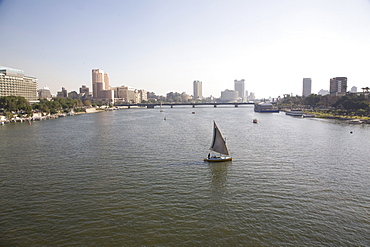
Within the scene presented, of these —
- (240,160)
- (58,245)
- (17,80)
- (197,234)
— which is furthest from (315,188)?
(17,80)

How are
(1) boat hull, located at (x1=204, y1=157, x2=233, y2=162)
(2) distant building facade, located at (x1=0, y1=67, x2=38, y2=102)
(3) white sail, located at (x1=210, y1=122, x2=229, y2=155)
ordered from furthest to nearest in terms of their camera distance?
(2) distant building facade, located at (x1=0, y1=67, x2=38, y2=102) → (3) white sail, located at (x1=210, y1=122, x2=229, y2=155) → (1) boat hull, located at (x1=204, y1=157, x2=233, y2=162)

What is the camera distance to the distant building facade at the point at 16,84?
16550 cm

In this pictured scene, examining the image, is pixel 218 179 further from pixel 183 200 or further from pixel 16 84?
pixel 16 84

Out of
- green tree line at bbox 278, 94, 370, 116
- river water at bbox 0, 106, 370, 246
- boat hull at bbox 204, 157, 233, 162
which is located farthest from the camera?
green tree line at bbox 278, 94, 370, 116

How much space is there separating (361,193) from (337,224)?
7585 millimetres

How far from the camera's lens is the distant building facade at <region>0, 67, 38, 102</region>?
16550 cm

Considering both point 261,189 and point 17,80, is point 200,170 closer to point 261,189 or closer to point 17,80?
point 261,189

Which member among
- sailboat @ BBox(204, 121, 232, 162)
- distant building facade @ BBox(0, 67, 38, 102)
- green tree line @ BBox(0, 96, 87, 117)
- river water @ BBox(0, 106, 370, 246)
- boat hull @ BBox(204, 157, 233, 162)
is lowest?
river water @ BBox(0, 106, 370, 246)

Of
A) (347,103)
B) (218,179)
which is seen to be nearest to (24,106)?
(218,179)

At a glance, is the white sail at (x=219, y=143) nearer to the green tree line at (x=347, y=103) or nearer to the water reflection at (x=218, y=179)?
the water reflection at (x=218, y=179)

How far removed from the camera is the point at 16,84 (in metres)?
176

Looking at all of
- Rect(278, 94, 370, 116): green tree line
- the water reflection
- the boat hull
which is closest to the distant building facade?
the boat hull

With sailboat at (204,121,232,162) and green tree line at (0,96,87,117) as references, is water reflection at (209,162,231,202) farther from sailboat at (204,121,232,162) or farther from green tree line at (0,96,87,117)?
green tree line at (0,96,87,117)

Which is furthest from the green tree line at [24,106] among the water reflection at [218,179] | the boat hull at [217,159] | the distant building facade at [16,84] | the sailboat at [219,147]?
the water reflection at [218,179]
